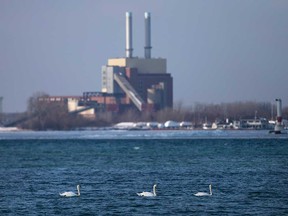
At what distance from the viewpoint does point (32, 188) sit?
56219 millimetres

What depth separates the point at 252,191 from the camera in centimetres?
5278

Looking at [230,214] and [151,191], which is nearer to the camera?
[230,214]

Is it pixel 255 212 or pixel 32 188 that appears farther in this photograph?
A: pixel 32 188

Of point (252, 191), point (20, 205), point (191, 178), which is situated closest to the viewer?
point (20, 205)

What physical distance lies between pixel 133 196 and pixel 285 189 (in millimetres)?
7582

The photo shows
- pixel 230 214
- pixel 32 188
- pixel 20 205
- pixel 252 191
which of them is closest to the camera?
pixel 230 214

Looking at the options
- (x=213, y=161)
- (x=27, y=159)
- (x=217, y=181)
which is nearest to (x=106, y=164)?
(x=213, y=161)

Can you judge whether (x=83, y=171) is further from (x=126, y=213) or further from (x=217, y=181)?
(x=126, y=213)

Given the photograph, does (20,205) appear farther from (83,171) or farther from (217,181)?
(83,171)

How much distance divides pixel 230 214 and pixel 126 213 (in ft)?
13.8

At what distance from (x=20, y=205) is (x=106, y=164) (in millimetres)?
30216

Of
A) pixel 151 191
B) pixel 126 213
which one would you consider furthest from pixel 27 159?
pixel 126 213

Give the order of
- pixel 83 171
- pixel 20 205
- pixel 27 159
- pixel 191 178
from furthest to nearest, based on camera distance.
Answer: pixel 27 159, pixel 83 171, pixel 191 178, pixel 20 205

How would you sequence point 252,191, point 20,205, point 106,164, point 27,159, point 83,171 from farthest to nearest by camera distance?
point 27,159
point 106,164
point 83,171
point 252,191
point 20,205
